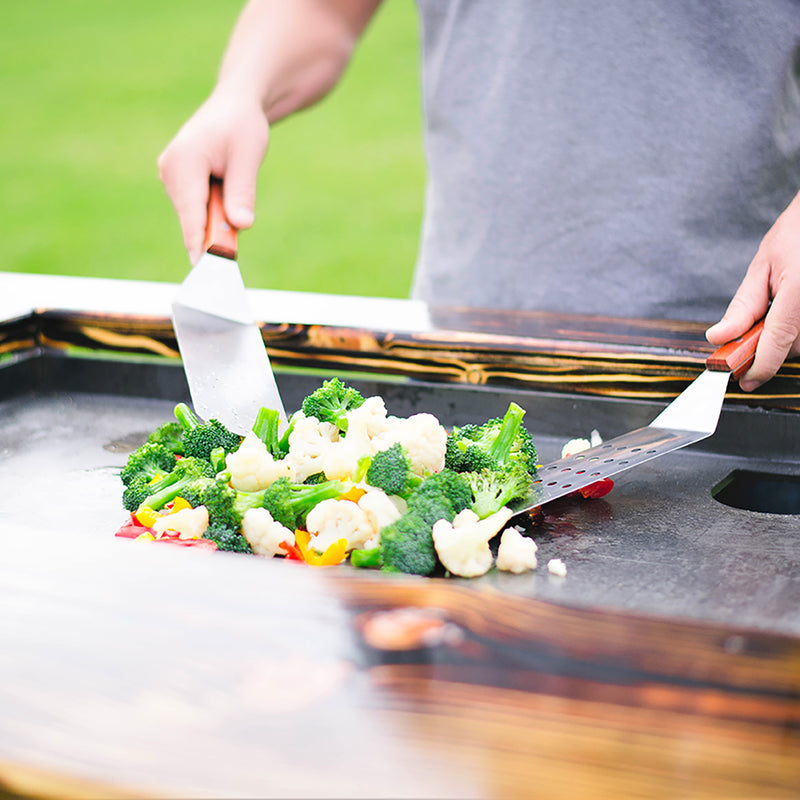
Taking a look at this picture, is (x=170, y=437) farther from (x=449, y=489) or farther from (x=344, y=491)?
(x=449, y=489)

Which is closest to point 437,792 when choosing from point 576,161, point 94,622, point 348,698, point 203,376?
point 348,698

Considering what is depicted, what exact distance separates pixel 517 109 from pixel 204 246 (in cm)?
90

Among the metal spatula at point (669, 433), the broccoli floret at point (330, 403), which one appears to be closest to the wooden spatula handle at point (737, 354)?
the metal spatula at point (669, 433)

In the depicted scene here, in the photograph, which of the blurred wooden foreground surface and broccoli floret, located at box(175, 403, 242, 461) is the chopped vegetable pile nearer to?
broccoli floret, located at box(175, 403, 242, 461)

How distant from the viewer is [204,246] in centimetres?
205

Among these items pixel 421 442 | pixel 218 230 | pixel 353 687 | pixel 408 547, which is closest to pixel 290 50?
pixel 218 230

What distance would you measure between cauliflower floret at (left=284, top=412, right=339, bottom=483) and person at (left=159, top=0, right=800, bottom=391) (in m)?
0.67

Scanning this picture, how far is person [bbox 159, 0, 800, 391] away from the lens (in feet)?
7.54

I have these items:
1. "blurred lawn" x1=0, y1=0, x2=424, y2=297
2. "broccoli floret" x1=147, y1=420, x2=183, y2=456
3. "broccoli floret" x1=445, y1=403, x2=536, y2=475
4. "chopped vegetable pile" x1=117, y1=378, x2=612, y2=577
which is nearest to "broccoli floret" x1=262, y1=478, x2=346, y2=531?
"chopped vegetable pile" x1=117, y1=378, x2=612, y2=577

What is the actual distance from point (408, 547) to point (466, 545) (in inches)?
3.1

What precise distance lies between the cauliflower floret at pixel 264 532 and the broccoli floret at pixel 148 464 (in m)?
0.24

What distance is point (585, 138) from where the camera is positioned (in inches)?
96.2

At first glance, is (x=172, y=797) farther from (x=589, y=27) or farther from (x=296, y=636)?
(x=589, y=27)

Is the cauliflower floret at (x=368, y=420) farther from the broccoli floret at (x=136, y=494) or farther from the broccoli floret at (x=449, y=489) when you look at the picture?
the broccoli floret at (x=136, y=494)
